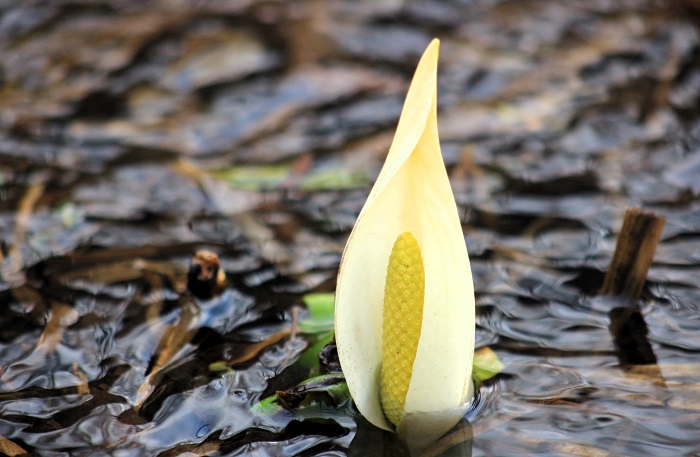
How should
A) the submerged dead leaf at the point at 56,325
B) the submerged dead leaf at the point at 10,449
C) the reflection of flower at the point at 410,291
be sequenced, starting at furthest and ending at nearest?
the submerged dead leaf at the point at 56,325, the submerged dead leaf at the point at 10,449, the reflection of flower at the point at 410,291

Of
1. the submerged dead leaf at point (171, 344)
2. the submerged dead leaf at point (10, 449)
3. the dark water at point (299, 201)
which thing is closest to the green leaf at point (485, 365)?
the dark water at point (299, 201)

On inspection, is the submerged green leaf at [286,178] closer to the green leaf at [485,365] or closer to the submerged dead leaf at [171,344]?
the submerged dead leaf at [171,344]

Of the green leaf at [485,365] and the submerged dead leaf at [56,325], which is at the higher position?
the green leaf at [485,365]

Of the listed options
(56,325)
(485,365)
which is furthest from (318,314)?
(56,325)

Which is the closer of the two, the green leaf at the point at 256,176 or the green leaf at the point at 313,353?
the green leaf at the point at 313,353

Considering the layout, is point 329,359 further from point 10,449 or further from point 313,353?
point 10,449

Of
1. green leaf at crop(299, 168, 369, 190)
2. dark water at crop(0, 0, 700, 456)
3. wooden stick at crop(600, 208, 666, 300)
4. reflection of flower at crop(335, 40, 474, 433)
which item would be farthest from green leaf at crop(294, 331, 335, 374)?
green leaf at crop(299, 168, 369, 190)
